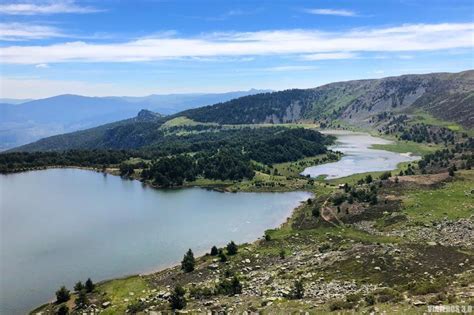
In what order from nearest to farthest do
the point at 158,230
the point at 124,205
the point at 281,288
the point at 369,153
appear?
the point at 281,288 → the point at 158,230 → the point at 124,205 → the point at 369,153

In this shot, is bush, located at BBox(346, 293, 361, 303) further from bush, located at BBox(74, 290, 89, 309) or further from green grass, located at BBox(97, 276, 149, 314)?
bush, located at BBox(74, 290, 89, 309)

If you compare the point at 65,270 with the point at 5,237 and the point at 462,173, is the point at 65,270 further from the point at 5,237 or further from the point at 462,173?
the point at 462,173

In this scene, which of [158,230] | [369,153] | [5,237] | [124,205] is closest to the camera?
[5,237]

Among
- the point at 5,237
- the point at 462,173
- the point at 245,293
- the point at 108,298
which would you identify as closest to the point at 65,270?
the point at 108,298

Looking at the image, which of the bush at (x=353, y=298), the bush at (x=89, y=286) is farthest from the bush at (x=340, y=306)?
the bush at (x=89, y=286)

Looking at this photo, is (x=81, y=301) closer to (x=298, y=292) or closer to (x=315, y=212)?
(x=298, y=292)
